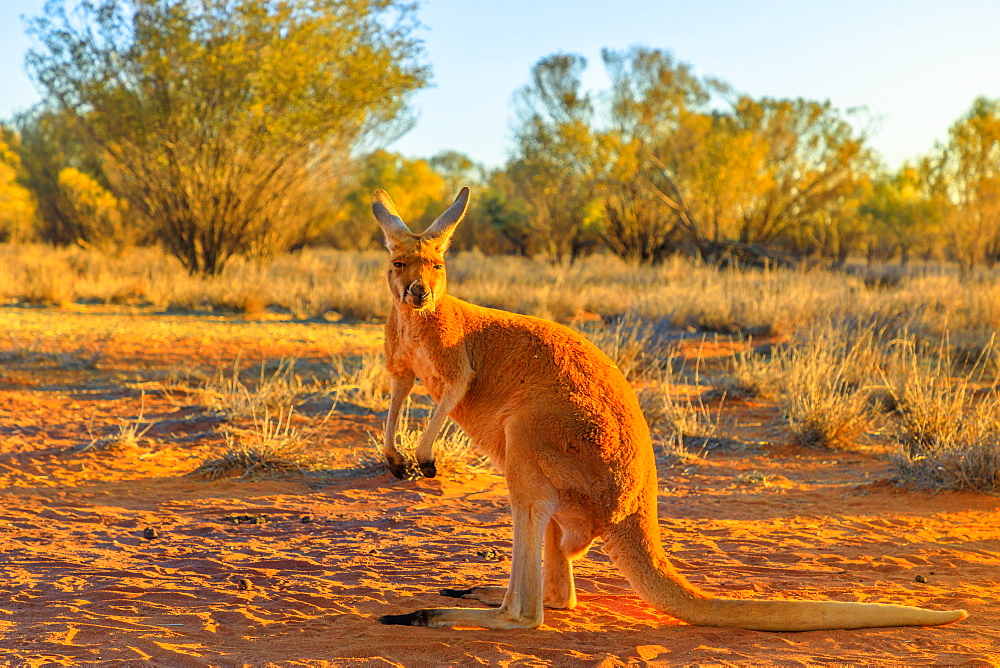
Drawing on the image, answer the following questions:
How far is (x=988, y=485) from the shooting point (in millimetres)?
6430

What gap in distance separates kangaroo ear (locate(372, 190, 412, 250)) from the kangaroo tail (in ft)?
4.66

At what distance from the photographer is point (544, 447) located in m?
3.44

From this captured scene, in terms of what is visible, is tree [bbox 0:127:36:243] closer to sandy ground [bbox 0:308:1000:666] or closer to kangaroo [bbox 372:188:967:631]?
sandy ground [bbox 0:308:1000:666]

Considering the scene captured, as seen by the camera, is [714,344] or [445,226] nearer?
[445,226]

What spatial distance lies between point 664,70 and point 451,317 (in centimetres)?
2714

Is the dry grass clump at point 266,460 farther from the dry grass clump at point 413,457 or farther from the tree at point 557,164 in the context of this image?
the tree at point 557,164

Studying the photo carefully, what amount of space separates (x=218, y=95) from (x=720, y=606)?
1592cm

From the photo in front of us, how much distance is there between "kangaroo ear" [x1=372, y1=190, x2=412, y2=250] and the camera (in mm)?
3686

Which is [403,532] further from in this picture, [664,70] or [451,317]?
[664,70]

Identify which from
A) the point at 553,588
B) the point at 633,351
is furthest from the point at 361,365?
the point at 553,588

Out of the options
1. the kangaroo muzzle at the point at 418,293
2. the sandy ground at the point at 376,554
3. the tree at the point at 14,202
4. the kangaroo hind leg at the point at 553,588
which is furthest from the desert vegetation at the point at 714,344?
the tree at the point at 14,202

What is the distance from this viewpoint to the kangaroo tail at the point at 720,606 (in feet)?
11.3

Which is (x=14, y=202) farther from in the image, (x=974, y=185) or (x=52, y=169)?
(x=974, y=185)

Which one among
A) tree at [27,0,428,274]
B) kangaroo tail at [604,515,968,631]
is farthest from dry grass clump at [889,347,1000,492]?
tree at [27,0,428,274]
